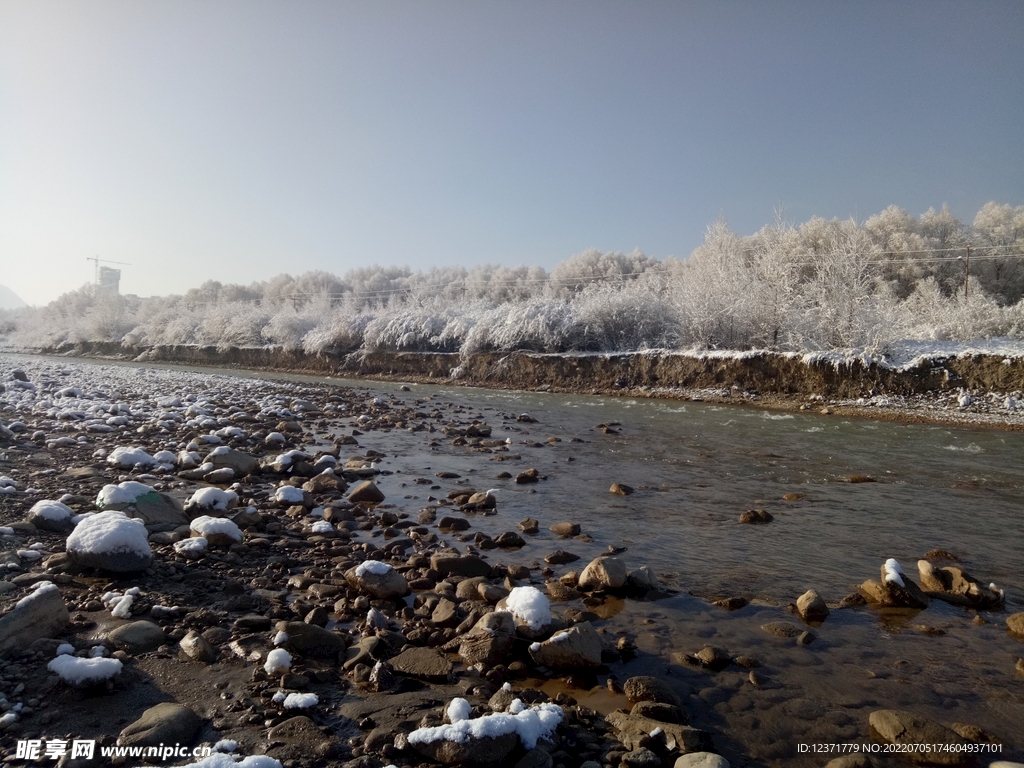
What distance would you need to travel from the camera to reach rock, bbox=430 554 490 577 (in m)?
5.33

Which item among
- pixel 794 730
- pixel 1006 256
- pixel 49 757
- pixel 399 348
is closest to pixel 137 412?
pixel 49 757

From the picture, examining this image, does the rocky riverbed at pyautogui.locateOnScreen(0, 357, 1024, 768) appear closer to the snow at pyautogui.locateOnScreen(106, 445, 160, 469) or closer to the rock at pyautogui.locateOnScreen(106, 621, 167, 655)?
the rock at pyautogui.locateOnScreen(106, 621, 167, 655)

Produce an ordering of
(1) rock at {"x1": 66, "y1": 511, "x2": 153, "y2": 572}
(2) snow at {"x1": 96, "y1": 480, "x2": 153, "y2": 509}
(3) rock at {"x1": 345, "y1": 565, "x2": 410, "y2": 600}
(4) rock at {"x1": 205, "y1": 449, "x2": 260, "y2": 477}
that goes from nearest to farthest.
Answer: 1. (1) rock at {"x1": 66, "y1": 511, "x2": 153, "y2": 572}
2. (3) rock at {"x1": 345, "y1": 565, "x2": 410, "y2": 600}
3. (2) snow at {"x1": 96, "y1": 480, "x2": 153, "y2": 509}
4. (4) rock at {"x1": 205, "y1": 449, "x2": 260, "y2": 477}

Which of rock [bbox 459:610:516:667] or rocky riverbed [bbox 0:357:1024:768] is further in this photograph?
rock [bbox 459:610:516:667]

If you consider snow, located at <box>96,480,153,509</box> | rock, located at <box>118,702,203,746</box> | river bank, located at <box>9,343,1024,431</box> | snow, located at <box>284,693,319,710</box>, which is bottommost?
snow, located at <box>284,693,319,710</box>

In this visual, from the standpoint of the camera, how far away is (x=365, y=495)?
7.81 metres

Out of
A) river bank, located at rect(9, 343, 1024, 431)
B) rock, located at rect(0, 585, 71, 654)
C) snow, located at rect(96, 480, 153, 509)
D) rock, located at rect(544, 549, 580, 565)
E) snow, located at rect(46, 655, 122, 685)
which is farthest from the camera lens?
river bank, located at rect(9, 343, 1024, 431)

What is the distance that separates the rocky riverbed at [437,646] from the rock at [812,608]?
0.02 m

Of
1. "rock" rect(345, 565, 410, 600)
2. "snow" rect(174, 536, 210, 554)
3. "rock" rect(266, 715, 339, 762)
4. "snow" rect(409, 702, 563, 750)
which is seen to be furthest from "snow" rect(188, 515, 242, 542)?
"snow" rect(409, 702, 563, 750)

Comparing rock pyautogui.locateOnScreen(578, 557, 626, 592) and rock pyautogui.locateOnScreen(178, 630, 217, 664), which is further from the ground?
rock pyautogui.locateOnScreen(578, 557, 626, 592)

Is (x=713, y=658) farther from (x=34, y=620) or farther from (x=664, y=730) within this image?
(x=34, y=620)

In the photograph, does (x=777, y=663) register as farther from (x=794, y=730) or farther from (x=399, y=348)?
(x=399, y=348)

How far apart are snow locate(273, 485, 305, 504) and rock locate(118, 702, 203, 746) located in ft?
14.1

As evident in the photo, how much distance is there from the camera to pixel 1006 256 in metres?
38.6
